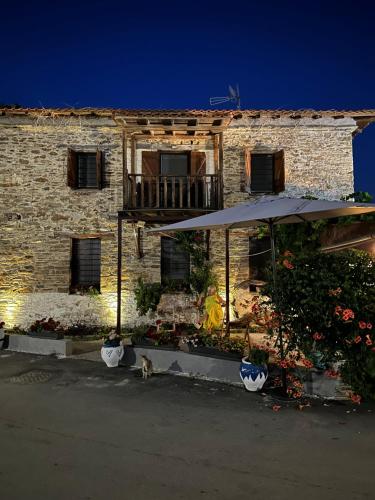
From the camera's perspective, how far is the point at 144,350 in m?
7.28

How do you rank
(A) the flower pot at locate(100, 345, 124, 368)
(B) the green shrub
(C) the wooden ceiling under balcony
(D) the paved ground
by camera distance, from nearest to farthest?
(D) the paved ground, (A) the flower pot at locate(100, 345, 124, 368), (C) the wooden ceiling under balcony, (B) the green shrub

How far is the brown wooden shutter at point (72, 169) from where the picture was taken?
11.7m

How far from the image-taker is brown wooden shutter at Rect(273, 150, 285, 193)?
1172 cm

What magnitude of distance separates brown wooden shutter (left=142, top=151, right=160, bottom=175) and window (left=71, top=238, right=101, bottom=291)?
9.56 feet

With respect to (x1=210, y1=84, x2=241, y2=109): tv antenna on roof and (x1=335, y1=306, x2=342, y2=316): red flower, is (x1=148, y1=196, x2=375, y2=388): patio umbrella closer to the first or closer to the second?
(x1=335, y1=306, x2=342, y2=316): red flower

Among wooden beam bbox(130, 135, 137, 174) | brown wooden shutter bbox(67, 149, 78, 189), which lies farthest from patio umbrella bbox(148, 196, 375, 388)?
brown wooden shutter bbox(67, 149, 78, 189)

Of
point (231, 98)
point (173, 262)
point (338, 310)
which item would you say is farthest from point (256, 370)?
point (231, 98)

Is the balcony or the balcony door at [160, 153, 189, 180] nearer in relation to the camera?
the balcony

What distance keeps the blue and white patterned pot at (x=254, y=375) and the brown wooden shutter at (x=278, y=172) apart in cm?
753

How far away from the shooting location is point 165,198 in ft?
34.1

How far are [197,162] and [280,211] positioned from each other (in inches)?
292

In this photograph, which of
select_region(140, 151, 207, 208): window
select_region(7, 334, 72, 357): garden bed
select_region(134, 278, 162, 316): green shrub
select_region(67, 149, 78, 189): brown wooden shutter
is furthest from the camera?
select_region(67, 149, 78, 189): brown wooden shutter

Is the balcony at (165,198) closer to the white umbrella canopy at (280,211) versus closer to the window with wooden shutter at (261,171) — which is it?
the window with wooden shutter at (261,171)

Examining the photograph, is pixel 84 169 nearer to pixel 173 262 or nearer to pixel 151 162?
pixel 151 162
